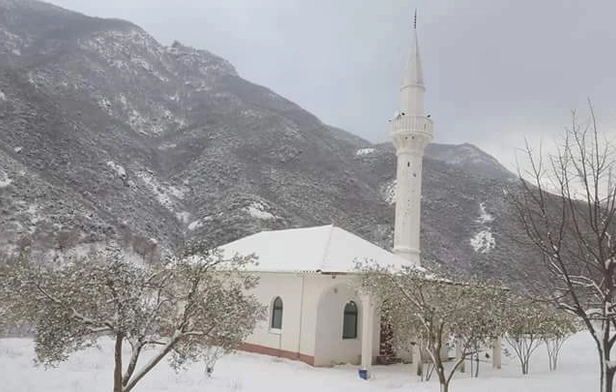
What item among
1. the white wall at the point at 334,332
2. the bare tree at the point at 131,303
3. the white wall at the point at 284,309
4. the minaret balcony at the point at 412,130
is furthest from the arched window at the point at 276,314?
the minaret balcony at the point at 412,130

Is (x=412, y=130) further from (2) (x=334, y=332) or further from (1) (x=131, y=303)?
(1) (x=131, y=303)

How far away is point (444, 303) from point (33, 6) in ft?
433

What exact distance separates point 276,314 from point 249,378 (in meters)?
4.99

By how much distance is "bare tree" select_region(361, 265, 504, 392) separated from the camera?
10953 mm

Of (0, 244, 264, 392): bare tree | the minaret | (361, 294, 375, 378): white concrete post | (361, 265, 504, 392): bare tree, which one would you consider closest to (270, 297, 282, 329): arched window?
(361, 294, 375, 378): white concrete post

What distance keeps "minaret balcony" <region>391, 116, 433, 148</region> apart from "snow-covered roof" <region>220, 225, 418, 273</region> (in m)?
8.68

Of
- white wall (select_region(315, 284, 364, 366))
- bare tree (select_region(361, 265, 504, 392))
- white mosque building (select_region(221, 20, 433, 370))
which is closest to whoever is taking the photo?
bare tree (select_region(361, 265, 504, 392))

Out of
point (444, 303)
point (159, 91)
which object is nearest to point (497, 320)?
point (444, 303)

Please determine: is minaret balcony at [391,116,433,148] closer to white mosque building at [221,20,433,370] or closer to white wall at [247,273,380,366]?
white mosque building at [221,20,433,370]

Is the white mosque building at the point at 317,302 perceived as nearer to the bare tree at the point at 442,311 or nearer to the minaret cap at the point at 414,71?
the bare tree at the point at 442,311

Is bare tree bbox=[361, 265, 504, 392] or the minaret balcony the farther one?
the minaret balcony

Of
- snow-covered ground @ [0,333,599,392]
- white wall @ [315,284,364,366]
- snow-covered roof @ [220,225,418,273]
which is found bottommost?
snow-covered ground @ [0,333,599,392]

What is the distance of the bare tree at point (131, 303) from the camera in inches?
309

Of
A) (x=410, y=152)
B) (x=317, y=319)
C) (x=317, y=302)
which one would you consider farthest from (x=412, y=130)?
(x=317, y=319)
